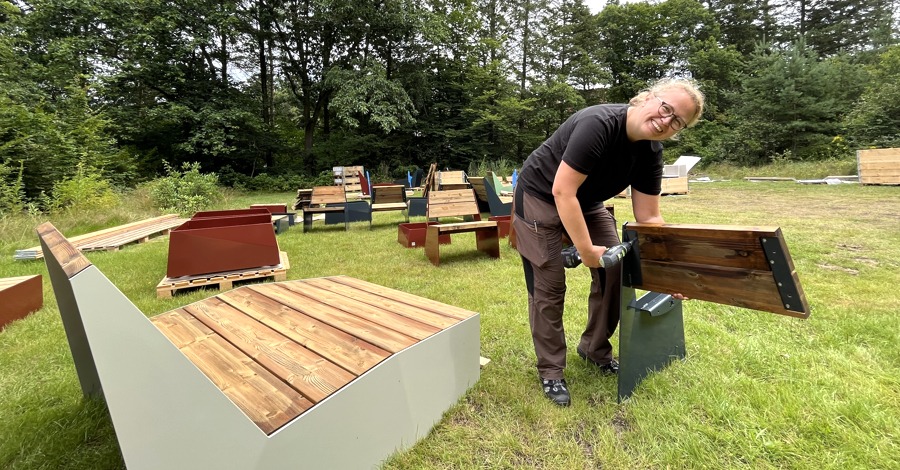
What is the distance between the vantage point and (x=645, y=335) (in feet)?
6.65

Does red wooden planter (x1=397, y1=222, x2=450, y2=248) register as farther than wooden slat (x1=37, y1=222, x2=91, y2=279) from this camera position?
Yes

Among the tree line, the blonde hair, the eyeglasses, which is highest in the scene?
the tree line

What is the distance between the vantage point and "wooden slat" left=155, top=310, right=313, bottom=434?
1267 millimetres

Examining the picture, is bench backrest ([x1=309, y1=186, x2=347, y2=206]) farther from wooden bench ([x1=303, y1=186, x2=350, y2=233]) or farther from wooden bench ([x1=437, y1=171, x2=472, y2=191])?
wooden bench ([x1=437, y1=171, x2=472, y2=191])

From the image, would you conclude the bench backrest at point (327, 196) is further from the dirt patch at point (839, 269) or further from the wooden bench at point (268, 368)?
the dirt patch at point (839, 269)

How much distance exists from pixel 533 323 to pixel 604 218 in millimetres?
677

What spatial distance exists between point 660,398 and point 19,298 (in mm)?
4600

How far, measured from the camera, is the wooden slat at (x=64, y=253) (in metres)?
0.91

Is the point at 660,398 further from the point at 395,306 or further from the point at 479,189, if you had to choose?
the point at 479,189

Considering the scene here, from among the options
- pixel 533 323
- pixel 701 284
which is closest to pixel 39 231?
pixel 533 323

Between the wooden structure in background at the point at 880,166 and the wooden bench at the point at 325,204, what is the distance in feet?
48.4

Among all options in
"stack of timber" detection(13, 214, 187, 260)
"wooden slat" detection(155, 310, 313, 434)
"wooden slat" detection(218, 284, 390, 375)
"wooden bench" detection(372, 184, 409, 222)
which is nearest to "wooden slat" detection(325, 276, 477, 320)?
"wooden slat" detection(218, 284, 390, 375)

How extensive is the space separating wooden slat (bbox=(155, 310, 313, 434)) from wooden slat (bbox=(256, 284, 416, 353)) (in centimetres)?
43

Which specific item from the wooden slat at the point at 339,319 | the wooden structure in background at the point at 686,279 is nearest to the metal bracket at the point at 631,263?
the wooden structure in background at the point at 686,279
